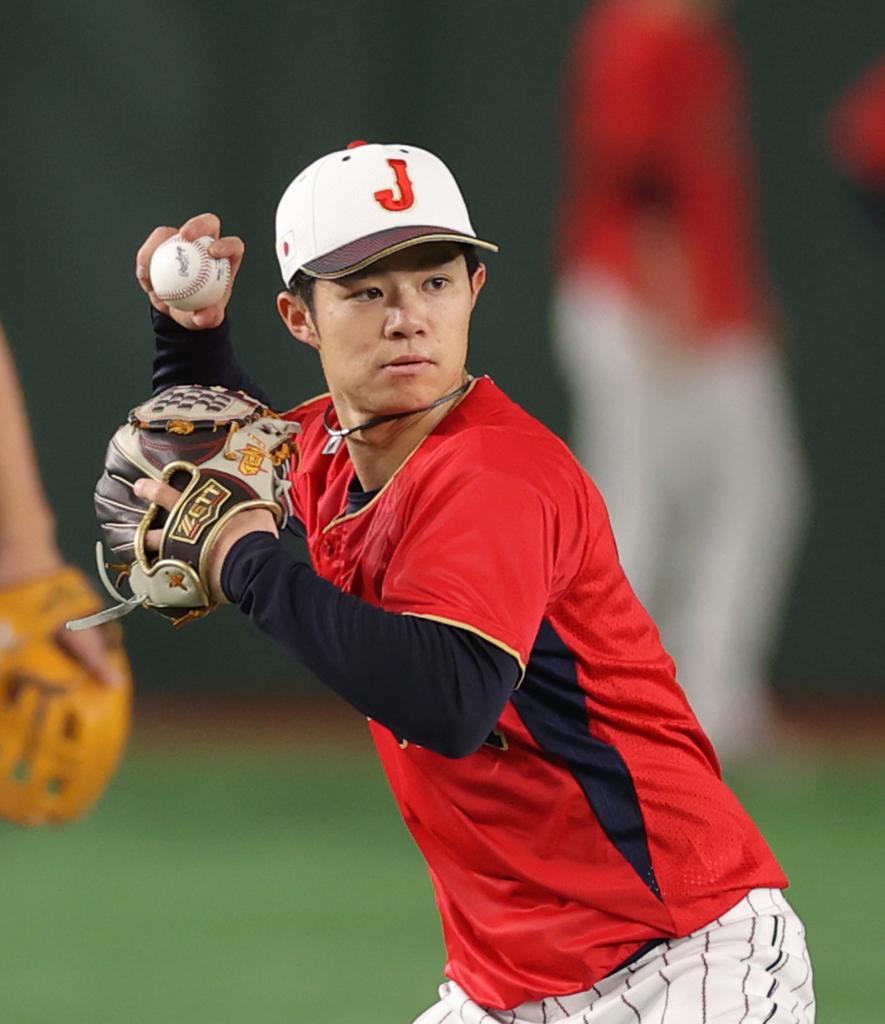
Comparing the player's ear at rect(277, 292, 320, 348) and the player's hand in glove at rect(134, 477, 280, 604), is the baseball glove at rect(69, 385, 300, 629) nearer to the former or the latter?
the player's hand in glove at rect(134, 477, 280, 604)

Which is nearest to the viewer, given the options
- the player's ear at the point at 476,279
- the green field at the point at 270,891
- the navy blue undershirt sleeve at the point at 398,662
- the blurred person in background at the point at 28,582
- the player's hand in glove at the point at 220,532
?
the navy blue undershirt sleeve at the point at 398,662

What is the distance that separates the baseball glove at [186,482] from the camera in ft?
8.58

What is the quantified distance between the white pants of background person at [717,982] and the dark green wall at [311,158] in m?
5.34

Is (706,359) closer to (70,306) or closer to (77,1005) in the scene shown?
(70,306)

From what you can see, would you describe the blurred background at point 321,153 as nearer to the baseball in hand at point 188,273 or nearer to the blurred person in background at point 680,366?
the blurred person in background at point 680,366

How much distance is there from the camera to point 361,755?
7.61 metres

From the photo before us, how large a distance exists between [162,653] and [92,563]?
1.56 ft

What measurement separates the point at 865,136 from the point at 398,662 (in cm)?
607

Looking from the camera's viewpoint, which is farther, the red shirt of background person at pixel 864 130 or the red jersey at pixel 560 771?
the red shirt of background person at pixel 864 130

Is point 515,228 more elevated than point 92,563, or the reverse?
point 515,228

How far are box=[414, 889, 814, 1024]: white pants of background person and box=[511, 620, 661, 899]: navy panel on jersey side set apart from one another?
113mm

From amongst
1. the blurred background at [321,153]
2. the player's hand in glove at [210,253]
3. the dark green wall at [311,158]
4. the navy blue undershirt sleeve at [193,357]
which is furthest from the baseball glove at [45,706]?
the dark green wall at [311,158]

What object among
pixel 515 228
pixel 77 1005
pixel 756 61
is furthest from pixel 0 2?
pixel 77 1005

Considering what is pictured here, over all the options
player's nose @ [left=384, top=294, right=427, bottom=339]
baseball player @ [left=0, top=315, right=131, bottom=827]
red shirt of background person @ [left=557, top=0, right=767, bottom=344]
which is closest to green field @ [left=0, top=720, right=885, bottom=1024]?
baseball player @ [left=0, top=315, right=131, bottom=827]
